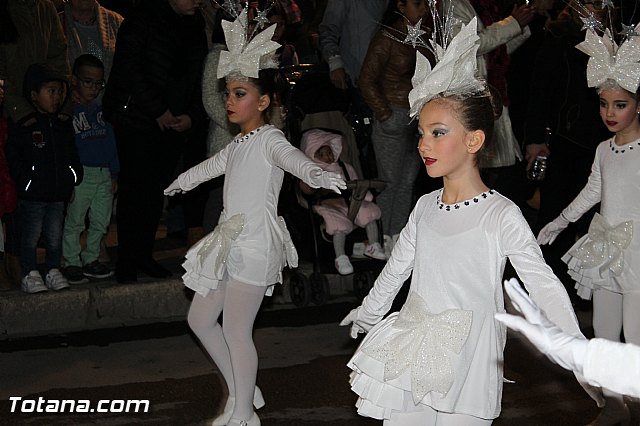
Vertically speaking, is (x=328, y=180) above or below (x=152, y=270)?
above

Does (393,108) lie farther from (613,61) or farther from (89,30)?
(613,61)

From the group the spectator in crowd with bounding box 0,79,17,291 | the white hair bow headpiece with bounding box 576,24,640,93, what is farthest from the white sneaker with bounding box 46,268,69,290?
the white hair bow headpiece with bounding box 576,24,640,93

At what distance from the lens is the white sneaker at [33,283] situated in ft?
27.4

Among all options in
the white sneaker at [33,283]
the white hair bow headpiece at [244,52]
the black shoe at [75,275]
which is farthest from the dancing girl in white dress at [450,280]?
the black shoe at [75,275]

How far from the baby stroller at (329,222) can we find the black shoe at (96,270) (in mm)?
1461

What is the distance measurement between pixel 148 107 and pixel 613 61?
3.74 metres

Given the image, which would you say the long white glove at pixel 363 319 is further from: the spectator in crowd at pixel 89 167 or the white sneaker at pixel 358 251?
the white sneaker at pixel 358 251

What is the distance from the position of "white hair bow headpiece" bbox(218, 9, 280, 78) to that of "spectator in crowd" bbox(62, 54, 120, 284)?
2754 millimetres

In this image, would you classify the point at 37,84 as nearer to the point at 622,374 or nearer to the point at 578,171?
the point at 578,171

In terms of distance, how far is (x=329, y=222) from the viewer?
367 inches

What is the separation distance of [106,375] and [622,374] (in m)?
4.72

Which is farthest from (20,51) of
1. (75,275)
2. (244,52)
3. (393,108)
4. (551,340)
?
(551,340)

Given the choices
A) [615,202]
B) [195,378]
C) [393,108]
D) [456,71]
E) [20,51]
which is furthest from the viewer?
[393,108]

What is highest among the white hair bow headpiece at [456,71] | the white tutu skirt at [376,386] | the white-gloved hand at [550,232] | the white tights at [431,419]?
the white hair bow headpiece at [456,71]
